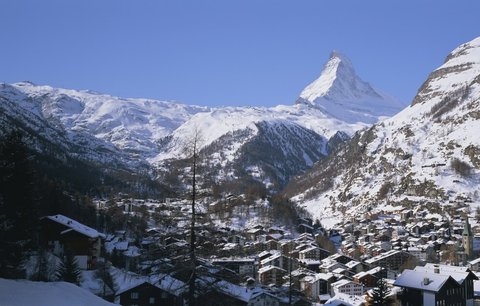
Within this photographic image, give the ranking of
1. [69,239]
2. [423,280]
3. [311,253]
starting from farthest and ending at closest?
[311,253] < [423,280] < [69,239]

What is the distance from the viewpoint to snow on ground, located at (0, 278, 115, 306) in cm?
1482

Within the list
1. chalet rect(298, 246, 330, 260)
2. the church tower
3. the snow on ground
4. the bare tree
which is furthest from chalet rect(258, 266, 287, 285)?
the bare tree

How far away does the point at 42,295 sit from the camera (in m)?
15.6

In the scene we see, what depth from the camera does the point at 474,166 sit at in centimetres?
15838

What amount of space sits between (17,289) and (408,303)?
47.6 metres

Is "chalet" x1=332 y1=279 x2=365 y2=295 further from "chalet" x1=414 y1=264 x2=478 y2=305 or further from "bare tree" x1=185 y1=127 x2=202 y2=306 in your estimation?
"bare tree" x1=185 y1=127 x2=202 y2=306

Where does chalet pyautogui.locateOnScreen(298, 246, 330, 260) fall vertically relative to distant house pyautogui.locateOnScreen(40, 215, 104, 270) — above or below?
below

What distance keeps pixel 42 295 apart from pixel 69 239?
37.6 m

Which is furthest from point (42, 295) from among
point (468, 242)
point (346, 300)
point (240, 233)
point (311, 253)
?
point (468, 242)

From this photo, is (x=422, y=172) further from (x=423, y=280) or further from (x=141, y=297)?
(x=141, y=297)

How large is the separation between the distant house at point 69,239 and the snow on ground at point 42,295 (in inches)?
1375

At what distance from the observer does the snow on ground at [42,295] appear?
583 inches

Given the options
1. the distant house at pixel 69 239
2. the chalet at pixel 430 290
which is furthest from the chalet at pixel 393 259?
the distant house at pixel 69 239

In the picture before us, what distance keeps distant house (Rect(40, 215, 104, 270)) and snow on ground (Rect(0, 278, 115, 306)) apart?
3492 cm
